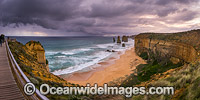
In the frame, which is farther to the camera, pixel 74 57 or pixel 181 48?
Result: pixel 74 57

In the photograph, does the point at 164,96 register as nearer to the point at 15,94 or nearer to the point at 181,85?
the point at 181,85

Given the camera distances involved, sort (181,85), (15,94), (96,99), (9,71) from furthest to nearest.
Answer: (96,99) < (9,71) < (181,85) < (15,94)

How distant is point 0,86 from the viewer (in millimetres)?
4363

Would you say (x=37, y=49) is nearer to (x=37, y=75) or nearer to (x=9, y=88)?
(x=37, y=75)

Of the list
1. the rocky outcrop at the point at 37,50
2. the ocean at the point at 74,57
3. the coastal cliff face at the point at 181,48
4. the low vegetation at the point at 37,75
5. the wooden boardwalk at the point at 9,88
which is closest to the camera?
the wooden boardwalk at the point at 9,88

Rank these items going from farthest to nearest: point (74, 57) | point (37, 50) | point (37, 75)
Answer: point (74, 57)
point (37, 50)
point (37, 75)

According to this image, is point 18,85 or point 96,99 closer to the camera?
point 18,85

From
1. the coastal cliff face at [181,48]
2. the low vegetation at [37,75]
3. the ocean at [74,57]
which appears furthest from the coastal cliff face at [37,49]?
the coastal cliff face at [181,48]

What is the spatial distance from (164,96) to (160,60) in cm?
1876

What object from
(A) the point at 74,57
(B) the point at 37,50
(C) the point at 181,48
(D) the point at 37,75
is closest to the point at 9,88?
(D) the point at 37,75

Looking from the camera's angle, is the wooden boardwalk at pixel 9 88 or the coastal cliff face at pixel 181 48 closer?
the wooden boardwalk at pixel 9 88

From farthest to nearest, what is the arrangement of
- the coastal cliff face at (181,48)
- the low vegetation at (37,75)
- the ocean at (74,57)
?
the ocean at (74,57) → the coastal cliff face at (181,48) → the low vegetation at (37,75)

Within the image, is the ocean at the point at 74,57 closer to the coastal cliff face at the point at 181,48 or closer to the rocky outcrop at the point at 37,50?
the rocky outcrop at the point at 37,50

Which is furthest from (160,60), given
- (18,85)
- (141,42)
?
(18,85)
